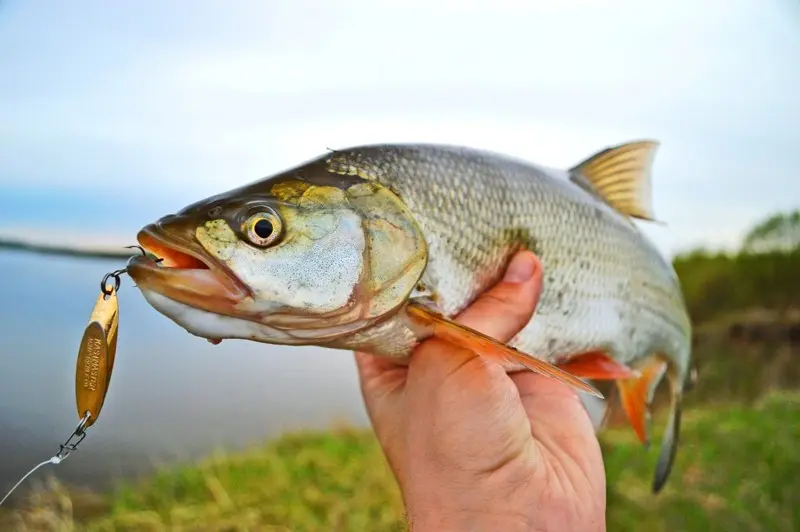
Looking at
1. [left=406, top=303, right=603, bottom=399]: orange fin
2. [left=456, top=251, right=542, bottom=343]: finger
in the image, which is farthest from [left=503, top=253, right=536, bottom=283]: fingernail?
[left=406, top=303, right=603, bottom=399]: orange fin

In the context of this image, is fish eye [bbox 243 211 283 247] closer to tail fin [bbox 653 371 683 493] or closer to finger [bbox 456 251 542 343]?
finger [bbox 456 251 542 343]

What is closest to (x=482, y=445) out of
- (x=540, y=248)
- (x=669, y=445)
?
(x=540, y=248)

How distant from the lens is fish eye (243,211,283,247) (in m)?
1.13

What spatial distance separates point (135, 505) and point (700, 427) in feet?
11.9

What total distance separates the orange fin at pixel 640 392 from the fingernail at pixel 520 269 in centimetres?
75

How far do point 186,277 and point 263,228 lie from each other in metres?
0.15

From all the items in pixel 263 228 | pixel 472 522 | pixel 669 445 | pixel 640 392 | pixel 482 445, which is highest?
pixel 263 228

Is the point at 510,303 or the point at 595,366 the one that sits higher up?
the point at 510,303

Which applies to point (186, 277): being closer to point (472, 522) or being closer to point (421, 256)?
point (421, 256)

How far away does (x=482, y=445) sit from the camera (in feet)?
4.39

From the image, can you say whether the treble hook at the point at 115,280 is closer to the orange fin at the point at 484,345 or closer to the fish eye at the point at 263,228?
the fish eye at the point at 263,228

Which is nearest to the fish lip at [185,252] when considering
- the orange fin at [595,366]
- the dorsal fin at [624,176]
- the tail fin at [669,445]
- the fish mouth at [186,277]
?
the fish mouth at [186,277]

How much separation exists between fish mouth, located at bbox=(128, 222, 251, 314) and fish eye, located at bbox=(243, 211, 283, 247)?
7 centimetres

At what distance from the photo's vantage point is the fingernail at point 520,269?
149 centimetres
